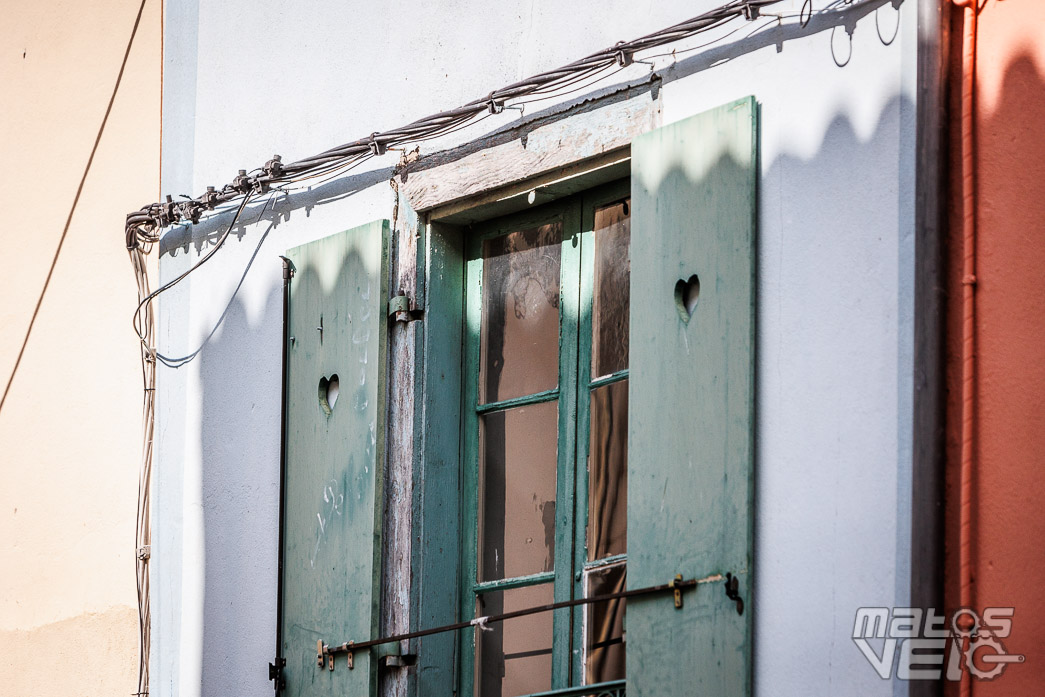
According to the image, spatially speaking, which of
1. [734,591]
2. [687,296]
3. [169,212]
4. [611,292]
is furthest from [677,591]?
[169,212]

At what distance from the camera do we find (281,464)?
4.88 meters

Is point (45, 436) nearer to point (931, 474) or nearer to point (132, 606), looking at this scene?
point (132, 606)

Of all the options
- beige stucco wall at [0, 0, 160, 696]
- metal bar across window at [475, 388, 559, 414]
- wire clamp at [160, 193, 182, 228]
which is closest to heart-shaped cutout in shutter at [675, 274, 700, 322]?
metal bar across window at [475, 388, 559, 414]

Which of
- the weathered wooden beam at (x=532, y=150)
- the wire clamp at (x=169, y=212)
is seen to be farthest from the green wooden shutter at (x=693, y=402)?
the wire clamp at (x=169, y=212)

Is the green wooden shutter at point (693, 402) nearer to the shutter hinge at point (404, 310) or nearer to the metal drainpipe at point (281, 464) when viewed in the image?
the shutter hinge at point (404, 310)

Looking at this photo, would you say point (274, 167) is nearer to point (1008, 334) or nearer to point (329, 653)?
point (329, 653)

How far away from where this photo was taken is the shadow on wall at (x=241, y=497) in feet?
16.3

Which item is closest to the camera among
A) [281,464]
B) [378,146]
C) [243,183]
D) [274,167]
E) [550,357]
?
[550,357]

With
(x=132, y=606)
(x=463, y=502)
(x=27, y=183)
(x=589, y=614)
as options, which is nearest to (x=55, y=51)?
(x=27, y=183)

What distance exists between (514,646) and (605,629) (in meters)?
0.39

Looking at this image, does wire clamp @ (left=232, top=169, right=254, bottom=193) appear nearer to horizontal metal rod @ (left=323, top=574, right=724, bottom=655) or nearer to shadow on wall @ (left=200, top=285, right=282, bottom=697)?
shadow on wall @ (left=200, top=285, right=282, bottom=697)

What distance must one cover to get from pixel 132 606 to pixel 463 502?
1521 mm

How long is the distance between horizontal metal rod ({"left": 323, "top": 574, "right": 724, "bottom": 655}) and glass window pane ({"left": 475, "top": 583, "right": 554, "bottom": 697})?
0.11m

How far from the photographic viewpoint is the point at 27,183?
6.13 meters
